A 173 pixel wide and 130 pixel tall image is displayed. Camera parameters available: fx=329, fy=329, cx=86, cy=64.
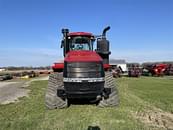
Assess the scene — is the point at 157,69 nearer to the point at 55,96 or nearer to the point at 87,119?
the point at 55,96

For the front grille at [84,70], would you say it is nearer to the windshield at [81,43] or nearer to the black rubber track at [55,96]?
the black rubber track at [55,96]

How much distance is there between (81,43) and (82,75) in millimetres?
3231

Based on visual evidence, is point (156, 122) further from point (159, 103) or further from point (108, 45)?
point (159, 103)

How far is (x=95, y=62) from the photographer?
1071 centimetres

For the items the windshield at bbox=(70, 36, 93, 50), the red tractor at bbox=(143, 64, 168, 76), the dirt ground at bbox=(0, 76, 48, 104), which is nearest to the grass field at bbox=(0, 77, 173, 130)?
the windshield at bbox=(70, 36, 93, 50)

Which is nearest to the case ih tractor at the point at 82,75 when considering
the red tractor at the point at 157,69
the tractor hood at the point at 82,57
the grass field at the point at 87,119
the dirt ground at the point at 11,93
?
the tractor hood at the point at 82,57

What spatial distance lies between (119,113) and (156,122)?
1610mm

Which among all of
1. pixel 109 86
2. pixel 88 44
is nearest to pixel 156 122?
pixel 109 86

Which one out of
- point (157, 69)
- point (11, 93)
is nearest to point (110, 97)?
point (11, 93)

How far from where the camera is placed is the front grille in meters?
10.3

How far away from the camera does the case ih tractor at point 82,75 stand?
10.2m

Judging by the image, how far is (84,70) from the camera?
409 inches

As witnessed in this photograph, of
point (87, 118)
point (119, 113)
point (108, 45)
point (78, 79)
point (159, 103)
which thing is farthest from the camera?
Result: point (159, 103)

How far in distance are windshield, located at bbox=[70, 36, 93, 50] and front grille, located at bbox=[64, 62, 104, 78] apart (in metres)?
2.60
